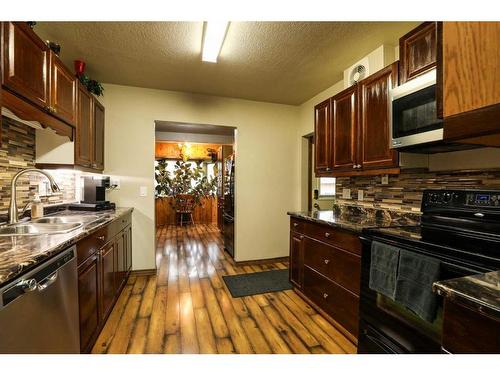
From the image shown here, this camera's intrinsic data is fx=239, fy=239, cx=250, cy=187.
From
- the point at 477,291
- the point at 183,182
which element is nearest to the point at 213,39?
the point at 477,291

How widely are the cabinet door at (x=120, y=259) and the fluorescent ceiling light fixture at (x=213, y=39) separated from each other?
6.74 feet

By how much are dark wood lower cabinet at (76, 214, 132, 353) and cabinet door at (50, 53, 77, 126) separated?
3.29ft

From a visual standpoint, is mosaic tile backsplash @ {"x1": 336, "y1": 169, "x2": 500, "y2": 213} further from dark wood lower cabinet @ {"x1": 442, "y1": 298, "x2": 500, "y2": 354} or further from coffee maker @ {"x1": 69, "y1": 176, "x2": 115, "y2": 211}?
coffee maker @ {"x1": 69, "y1": 176, "x2": 115, "y2": 211}

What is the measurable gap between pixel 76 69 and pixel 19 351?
2625mm

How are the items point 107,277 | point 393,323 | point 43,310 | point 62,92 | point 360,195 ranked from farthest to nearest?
point 360,195, point 107,277, point 62,92, point 393,323, point 43,310

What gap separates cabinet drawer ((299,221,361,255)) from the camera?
180 centimetres

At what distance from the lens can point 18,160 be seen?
199 centimetres

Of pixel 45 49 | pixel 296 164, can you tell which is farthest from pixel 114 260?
pixel 296 164

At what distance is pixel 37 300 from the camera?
1.07m

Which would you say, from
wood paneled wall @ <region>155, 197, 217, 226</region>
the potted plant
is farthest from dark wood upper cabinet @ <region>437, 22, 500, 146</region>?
wood paneled wall @ <region>155, 197, 217, 226</region>

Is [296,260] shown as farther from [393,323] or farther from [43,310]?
[43,310]

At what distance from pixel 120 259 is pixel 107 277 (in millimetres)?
492

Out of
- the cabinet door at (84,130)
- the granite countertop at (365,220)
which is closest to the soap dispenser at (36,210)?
the cabinet door at (84,130)
